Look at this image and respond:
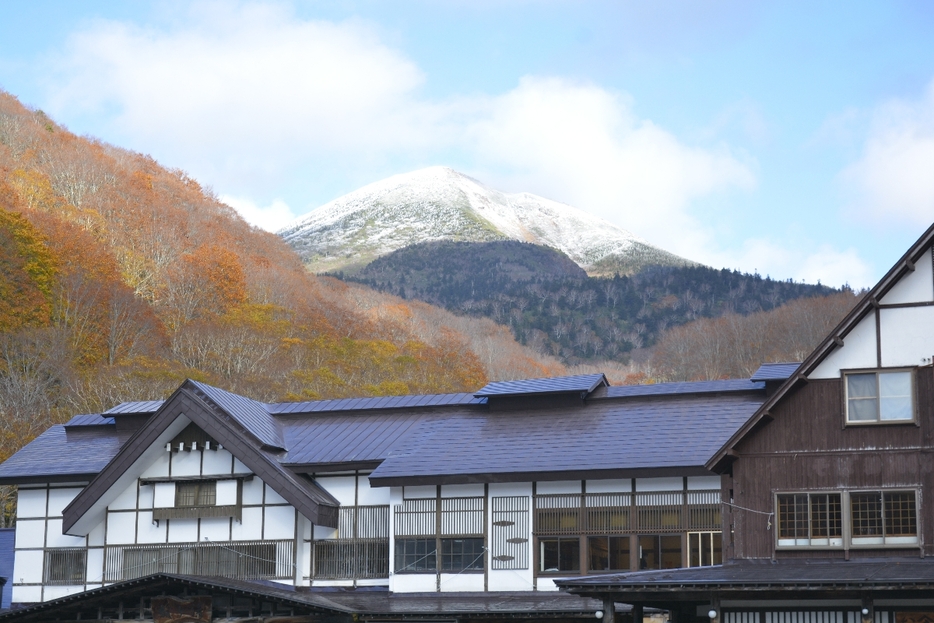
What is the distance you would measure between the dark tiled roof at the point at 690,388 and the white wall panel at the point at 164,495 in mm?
11407

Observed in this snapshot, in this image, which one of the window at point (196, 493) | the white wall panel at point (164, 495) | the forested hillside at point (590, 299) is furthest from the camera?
the forested hillside at point (590, 299)

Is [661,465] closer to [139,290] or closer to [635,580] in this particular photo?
[635,580]

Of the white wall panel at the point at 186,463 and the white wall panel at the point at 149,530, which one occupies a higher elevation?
the white wall panel at the point at 186,463

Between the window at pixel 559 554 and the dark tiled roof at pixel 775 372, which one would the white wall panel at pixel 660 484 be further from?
the dark tiled roof at pixel 775 372

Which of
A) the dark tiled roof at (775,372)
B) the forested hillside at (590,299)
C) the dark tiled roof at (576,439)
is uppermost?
the forested hillside at (590,299)

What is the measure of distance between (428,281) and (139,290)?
281 ft

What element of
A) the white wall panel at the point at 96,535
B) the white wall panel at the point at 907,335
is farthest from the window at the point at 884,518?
the white wall panel at the point at 96,535

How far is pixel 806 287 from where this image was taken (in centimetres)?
11706

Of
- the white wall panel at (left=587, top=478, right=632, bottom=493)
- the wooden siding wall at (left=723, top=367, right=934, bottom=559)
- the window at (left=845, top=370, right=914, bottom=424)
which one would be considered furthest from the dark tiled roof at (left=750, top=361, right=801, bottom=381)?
the window at (left=845, top=370, right=914, bottom=424)

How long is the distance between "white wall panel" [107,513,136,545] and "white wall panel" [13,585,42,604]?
94.5 inches

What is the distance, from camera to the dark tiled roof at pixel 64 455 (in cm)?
3008

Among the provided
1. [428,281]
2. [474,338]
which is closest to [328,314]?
[474,338]

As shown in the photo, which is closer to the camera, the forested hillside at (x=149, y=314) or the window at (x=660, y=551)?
the window at (x=660, y=551)

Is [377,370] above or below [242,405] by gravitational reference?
above
